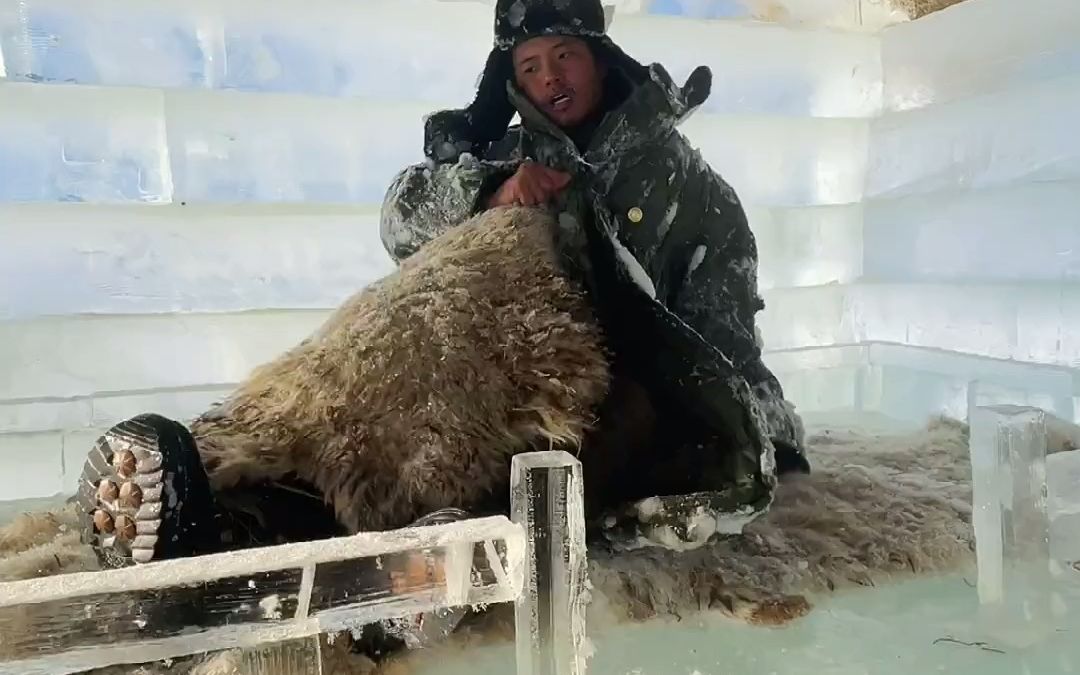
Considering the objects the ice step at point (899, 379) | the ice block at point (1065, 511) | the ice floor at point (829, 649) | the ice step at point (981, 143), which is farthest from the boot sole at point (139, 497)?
the ice step at point (981, 143)

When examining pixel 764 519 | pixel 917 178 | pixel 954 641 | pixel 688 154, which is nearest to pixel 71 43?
pixel 688 154

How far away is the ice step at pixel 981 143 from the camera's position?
89 cm

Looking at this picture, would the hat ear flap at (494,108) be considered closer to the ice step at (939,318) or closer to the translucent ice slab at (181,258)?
the translucent ice slab at (181,258)

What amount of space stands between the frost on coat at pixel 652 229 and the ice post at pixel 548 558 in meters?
0.17

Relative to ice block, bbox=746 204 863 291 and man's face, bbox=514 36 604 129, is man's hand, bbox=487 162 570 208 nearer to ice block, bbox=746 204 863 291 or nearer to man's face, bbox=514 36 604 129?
man's face, bbox=514 36 604 129

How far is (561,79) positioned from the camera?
67cm

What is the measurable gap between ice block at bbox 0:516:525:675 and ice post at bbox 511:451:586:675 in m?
0.02

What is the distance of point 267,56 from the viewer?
79 centimetres

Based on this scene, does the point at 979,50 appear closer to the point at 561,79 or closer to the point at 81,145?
the point at 561,79

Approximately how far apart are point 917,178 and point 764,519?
1.93 ft

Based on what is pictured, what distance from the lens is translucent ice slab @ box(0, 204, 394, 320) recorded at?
0.74 metres

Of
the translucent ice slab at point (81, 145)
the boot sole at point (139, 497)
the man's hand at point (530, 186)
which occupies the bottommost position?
the boot sole at point (139, 497)

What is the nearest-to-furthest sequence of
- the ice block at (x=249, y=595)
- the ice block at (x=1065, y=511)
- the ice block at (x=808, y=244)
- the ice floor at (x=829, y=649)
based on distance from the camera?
the ice block at (x=249, y=595)
the ice floor at (x=829, y=649)
the ice block at (x=1065, y=511)
the ice block at (x=808, y=244)

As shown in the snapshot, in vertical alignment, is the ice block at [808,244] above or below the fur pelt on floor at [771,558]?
above
